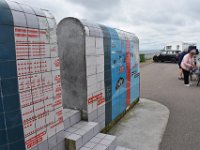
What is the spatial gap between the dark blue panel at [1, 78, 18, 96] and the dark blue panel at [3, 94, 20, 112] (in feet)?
0.14

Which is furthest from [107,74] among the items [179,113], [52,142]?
[179,113]

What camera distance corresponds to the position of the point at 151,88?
8.20 metres

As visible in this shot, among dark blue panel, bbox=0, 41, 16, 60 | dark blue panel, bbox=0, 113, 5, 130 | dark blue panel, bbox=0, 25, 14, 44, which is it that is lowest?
dark blue panel, bbox=0, 113, 5, 130

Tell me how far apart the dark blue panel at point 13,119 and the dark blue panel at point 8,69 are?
0.40 metres

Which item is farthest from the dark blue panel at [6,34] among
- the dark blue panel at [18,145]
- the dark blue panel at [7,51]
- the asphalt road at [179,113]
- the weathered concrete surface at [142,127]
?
the asphalt road at [179,113]

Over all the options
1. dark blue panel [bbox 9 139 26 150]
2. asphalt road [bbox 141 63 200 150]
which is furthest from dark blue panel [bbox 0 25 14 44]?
asphalt road [bbox 141 63 200 150]

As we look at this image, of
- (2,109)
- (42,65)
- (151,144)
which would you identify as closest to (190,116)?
(151,144)

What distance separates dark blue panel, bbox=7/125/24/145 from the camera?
2.01 meters

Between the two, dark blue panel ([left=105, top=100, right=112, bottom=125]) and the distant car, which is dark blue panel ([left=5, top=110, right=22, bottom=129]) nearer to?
dark blue panel ([left=105, top=100, right=112, bottom=125])

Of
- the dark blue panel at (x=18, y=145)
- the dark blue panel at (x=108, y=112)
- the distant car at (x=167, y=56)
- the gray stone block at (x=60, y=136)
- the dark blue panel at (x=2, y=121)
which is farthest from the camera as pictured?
the distant car at (x=167, y=56)

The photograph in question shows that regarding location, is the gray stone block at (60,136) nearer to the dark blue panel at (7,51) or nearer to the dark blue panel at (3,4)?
the dark blue panel at (7,51)

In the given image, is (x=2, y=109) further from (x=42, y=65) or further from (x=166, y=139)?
(x=166, y=139)

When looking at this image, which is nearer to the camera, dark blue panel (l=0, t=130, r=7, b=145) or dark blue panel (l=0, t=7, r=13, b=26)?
dark blue panel (l=0, t=7, r=13, b=26)

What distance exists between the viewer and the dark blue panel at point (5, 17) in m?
1.81
